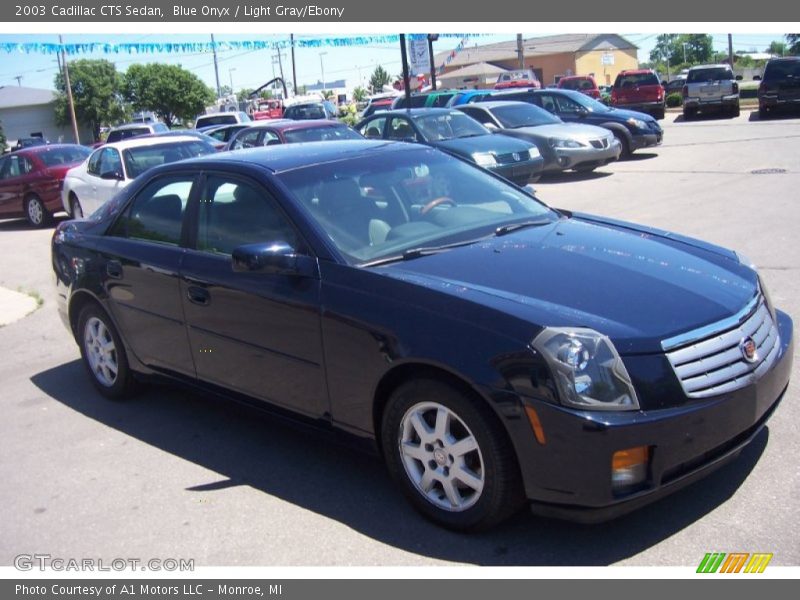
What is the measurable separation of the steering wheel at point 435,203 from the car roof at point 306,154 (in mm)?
491

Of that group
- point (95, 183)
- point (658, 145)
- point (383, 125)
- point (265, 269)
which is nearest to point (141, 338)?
Result: point (265, 269)

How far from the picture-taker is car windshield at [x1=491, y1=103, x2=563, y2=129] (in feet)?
55.7

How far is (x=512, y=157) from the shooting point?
13945mm

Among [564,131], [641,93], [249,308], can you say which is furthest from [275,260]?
[641,93]

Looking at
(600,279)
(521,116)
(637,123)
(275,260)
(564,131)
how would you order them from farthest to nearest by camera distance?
1. (637,123)
2. (521,116)
3. (564,131)
4. (275,260)
5. (600,279)

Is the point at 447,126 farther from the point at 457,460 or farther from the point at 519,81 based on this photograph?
the point at 519,81

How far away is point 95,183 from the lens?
45.7 ft

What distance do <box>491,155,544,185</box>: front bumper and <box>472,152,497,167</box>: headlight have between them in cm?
11

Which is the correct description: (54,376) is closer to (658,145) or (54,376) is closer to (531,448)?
(531,448)

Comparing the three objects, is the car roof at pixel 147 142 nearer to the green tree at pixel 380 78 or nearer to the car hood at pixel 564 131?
the car hood at pixel 564 131

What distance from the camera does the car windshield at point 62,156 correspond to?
1657 cm

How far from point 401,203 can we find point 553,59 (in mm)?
79586

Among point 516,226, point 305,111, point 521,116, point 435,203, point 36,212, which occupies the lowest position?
point 36,212
